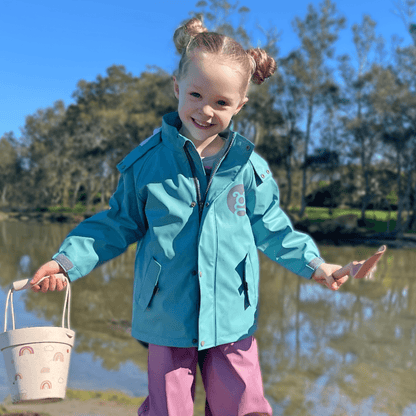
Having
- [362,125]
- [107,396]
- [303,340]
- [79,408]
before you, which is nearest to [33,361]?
[79,408]

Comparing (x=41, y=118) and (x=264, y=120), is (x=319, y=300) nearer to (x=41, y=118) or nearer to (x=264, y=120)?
(x=264, y=120)

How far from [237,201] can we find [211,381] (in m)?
0.61

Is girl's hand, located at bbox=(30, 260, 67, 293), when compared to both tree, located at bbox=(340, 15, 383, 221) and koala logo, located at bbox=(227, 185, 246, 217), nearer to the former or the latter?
koala logo, located at bbox=(227, 185, 246, 217)

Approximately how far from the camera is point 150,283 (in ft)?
5.16

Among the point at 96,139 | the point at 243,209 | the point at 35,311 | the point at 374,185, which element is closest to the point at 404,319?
the point at 35,311

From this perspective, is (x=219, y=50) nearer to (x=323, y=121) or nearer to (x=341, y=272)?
(x=341, y=272)

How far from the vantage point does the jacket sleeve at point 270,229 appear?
1.70m

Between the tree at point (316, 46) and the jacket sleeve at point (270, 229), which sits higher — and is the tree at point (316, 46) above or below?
above

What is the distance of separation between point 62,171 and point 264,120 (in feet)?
62.3

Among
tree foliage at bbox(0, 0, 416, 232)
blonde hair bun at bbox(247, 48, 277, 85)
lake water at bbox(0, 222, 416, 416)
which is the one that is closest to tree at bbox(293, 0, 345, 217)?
tree foliage at bbox(0, 0, 416, 232)

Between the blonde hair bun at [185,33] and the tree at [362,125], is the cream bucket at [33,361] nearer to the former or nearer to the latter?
the blonde hair bun at [185,33]

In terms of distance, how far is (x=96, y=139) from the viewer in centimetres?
3161

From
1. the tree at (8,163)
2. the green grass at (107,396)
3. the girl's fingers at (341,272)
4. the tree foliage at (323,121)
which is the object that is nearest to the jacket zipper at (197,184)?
the girl's fingers at (341,272)

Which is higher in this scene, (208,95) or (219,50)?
(219,50)
